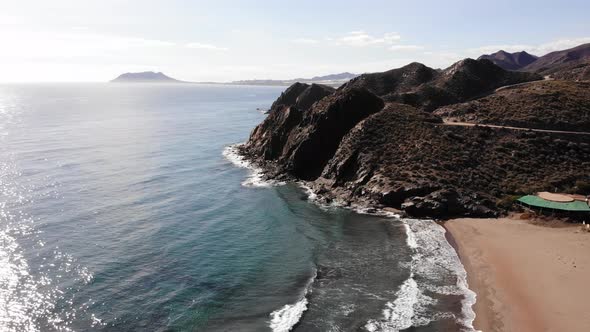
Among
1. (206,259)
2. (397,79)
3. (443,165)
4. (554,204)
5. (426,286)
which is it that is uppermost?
(397,79)

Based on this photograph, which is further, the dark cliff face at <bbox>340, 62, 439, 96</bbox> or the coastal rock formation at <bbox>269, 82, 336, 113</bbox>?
the coastal rock formation at <bbox>269, 82, 336, 113</bbox>

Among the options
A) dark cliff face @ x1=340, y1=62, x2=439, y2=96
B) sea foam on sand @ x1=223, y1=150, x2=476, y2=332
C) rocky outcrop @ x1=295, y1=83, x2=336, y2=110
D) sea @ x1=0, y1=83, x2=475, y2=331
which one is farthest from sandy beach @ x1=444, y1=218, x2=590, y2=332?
rocky outcrop @ x1=295, y1=83, x2=336, y2=110

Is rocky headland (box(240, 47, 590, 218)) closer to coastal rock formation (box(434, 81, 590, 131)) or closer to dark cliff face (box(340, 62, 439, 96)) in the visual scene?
coastal rock formation (box(434, 81, 590, 131))

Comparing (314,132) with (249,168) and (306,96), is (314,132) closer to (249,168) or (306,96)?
(249,168)

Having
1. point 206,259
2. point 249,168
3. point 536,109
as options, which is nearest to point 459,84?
point 536,109

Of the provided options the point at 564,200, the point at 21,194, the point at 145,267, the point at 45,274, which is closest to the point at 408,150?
the point at 564,200

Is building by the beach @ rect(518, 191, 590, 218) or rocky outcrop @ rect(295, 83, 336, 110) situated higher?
rocky outcrop @ rect(295, 83, 336, 110)
